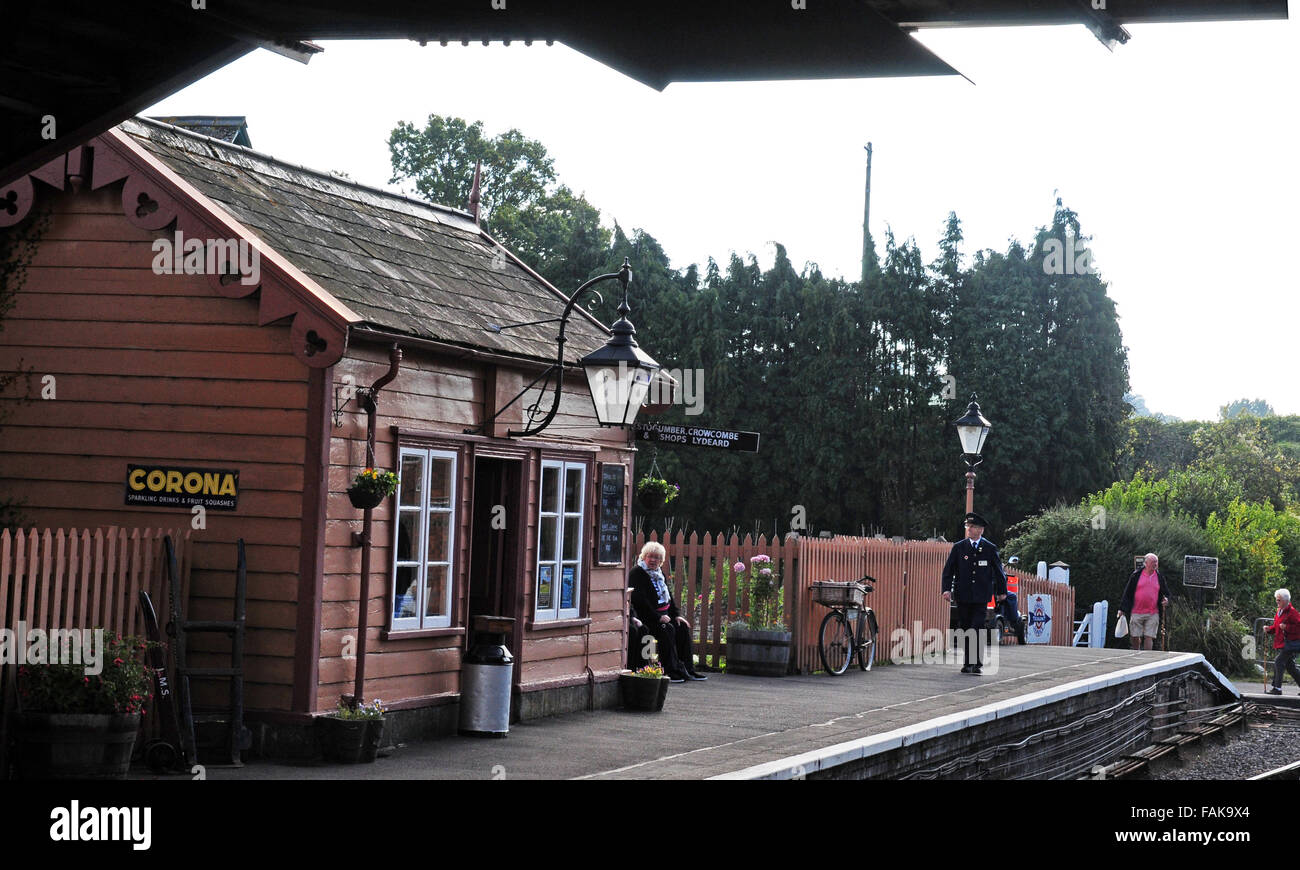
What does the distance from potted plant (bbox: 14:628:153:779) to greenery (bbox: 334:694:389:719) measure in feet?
4.98

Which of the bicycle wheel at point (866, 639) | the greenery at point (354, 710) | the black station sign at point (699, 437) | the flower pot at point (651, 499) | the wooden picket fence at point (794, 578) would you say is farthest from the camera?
the bicycle wheel at point (866, 639)

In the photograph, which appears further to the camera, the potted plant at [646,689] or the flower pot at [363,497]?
the potted plant at [646,689]

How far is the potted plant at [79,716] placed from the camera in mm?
8398

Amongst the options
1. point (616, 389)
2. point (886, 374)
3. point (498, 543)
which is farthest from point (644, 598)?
point (886, 374)

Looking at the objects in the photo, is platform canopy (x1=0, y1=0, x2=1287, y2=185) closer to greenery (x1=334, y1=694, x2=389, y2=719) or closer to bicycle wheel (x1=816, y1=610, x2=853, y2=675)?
greenery (x1=334, y1=694, x2=389, y2=719)

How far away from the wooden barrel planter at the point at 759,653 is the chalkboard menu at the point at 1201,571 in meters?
13.9

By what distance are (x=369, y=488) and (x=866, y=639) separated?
1006 centimetres

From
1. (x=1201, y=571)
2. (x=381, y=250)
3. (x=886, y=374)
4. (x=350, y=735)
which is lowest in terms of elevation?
(x=350, y=735)

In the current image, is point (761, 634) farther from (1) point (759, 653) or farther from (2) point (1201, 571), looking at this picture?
(2) point (1201, 571)

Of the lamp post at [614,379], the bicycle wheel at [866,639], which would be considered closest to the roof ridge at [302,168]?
the lamp post at [614,379]

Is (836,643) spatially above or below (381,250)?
below

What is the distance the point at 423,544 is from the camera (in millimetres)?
11211

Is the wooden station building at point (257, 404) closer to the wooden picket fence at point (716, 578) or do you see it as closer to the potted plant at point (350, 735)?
the potted plant at point (350, 735)
